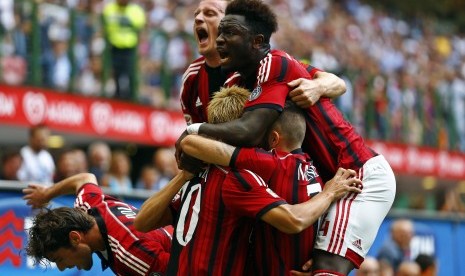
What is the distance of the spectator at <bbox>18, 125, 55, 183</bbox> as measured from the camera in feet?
37.2

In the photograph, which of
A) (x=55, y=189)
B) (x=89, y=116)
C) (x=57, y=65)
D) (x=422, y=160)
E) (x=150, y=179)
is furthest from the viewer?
(x=422, y=160)

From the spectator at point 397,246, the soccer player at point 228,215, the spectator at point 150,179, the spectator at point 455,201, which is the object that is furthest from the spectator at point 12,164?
the spectator at point 455,201

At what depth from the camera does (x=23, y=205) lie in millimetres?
8609

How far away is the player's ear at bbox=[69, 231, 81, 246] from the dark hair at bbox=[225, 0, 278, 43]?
1.70 metres

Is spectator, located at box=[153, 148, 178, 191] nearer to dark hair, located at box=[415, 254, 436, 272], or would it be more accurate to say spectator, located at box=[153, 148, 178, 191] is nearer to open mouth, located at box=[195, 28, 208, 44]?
dark hair, located at box=[415, 254, 436, 272]

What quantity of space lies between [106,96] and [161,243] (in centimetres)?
830

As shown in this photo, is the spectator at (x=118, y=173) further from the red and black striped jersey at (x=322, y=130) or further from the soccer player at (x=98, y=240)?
the red and black striped jersey at (x=322, y=130)

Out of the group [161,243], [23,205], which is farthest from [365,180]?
[23,205]

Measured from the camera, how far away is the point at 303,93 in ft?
19.4

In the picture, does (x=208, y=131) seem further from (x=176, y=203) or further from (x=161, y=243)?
(x=161, y=243)

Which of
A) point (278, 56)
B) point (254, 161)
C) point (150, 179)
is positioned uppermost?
point (278, 56)

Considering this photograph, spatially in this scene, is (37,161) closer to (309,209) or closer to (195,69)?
(195,69)

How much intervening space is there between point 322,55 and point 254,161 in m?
15.0

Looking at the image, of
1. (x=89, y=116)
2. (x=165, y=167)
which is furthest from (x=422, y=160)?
(x=165, y=167)
